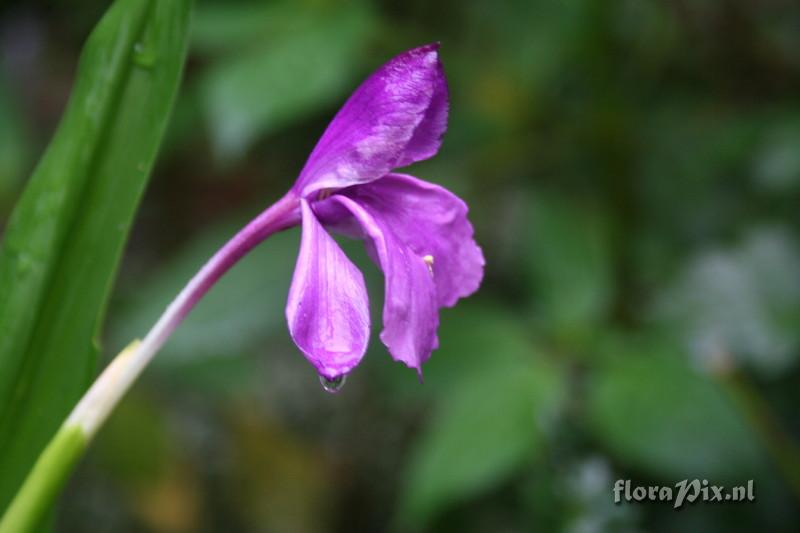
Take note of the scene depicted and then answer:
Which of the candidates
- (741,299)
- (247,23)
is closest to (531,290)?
(741,299)

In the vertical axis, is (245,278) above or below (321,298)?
above

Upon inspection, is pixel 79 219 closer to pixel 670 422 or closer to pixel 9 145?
pixel 670 422

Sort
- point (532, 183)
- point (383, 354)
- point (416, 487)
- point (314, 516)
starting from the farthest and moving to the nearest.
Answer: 1. point (314, 516)
2. point (532, 183)
3. point (383, 354)
4. point (416, 487)

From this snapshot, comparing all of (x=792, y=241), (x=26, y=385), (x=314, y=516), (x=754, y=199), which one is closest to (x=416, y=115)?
(x=26, y=385)

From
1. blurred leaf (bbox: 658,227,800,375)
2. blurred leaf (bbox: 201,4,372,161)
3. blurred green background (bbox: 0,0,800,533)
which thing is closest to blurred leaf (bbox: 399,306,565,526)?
blurred green background (bbox: 0,0,800,533)

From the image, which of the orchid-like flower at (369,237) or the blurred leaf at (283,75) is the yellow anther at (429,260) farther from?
the blurred leaf at (283,75)

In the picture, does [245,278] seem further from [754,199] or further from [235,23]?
[754,199]
